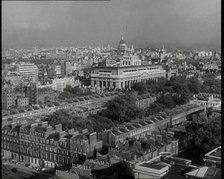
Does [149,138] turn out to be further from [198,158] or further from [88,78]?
[88,78]

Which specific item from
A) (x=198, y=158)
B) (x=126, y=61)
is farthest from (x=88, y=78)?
(x=198, y=158)

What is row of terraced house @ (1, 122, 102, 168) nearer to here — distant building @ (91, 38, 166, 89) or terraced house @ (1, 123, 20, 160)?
terraced house @ (1, 123, 20, 160)

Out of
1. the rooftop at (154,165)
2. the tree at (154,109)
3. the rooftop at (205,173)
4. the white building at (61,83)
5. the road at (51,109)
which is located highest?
the rooftop at (154,165)

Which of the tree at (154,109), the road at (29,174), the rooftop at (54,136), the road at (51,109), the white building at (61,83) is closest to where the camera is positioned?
the road at (29,174)

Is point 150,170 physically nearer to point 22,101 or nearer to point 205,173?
point 205,173

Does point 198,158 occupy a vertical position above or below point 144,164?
below

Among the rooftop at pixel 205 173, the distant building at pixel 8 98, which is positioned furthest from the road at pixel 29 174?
the distant building at pixel 8 98

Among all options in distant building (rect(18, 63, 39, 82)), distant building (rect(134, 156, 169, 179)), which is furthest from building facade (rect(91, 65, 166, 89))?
distant building (rect(134, 156, 169, 179))

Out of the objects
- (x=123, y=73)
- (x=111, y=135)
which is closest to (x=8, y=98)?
(x=111, y=135)

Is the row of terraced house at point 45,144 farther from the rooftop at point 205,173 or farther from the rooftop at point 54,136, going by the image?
the rooftop at point 205,173
